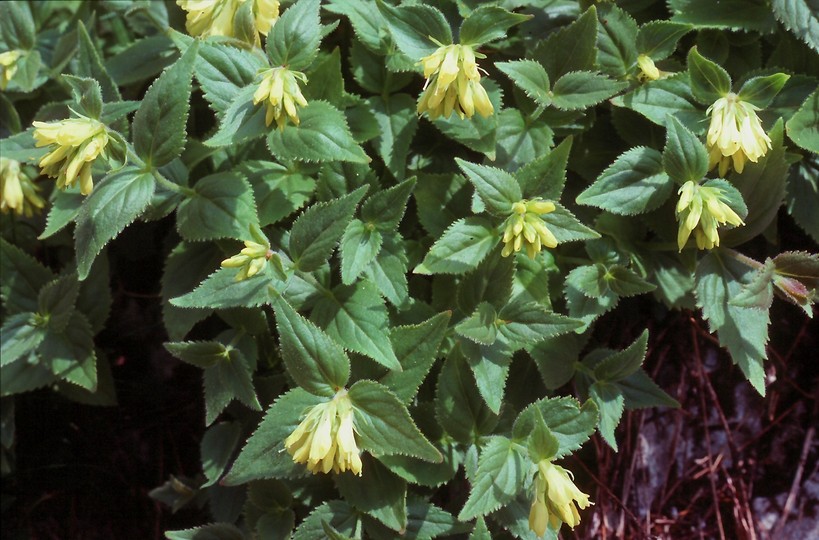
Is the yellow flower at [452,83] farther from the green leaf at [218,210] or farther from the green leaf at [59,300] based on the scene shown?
the green leaf at [59,300]

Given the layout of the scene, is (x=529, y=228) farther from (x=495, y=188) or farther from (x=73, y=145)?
(x=73, y=145)

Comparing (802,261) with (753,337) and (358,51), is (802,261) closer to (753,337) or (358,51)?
(753,337)

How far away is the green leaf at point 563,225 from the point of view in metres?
2.17

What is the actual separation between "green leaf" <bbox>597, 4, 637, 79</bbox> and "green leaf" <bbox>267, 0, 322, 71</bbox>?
3.02 feet

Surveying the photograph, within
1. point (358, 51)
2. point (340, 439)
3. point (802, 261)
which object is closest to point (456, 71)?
point (358, 51)

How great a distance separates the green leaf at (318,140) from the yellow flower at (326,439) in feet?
2.37

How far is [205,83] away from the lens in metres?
2.28

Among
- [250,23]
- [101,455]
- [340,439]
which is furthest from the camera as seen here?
[101,455]

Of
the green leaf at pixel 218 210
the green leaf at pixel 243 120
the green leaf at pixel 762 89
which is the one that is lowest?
the green leaf at pixel 218 210

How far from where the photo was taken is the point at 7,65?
2764 mm

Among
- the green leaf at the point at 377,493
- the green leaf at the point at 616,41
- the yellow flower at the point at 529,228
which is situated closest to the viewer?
the yellow flower at the point at 529,228

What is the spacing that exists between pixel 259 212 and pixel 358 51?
646mm

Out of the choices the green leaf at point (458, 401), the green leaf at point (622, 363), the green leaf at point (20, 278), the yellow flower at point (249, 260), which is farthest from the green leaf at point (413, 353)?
the green leaf at point (20, 278)

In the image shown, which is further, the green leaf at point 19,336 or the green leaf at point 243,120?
the green leaf at point 19,336
